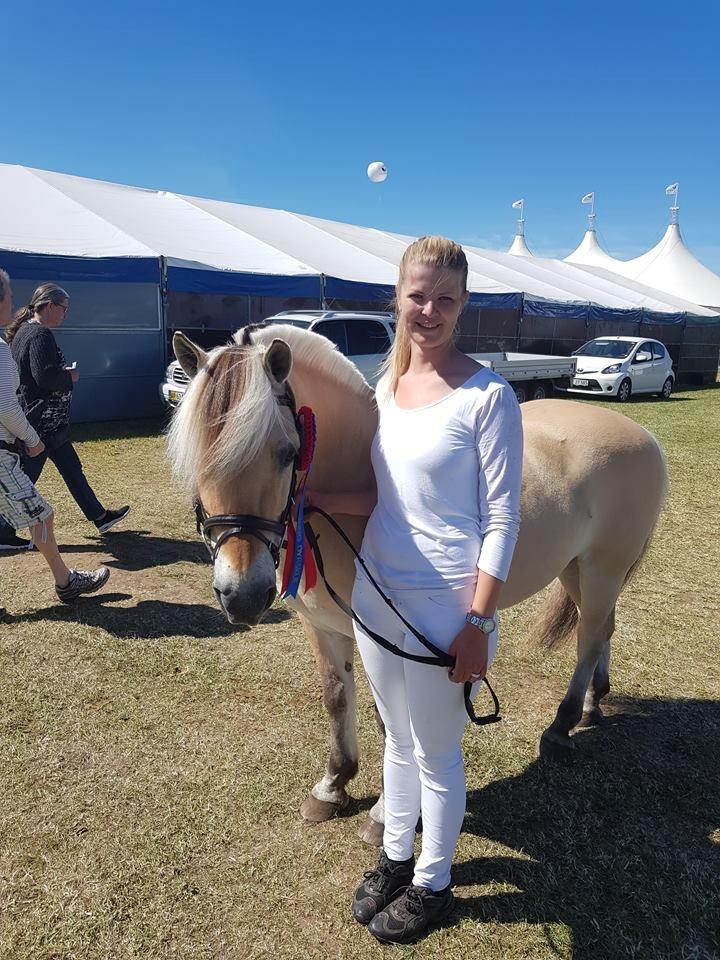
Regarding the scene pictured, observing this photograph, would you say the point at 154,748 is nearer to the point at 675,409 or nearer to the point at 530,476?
the point at 530,476

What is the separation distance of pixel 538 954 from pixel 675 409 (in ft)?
53.2

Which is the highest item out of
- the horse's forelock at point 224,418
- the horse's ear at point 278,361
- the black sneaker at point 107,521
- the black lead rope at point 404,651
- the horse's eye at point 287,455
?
the horse's ear at point 278,361

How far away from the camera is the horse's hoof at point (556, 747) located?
296cm

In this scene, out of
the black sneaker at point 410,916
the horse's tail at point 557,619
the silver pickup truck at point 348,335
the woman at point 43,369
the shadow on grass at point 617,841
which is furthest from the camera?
the silver pickup truck at point 348,335

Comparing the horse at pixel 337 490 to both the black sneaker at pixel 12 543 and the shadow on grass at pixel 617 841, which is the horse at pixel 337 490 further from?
the black sneaker at pixel 12 543

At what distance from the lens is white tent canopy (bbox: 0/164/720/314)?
11336 millimetres

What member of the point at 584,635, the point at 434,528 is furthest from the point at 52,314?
the point at 584,635

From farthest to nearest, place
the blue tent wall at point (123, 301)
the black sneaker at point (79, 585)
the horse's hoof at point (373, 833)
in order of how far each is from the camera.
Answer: the blue tent wall at point (123, 301)
the black sneaker at point (79, 585)
the horse's hoof at point (373, 833)

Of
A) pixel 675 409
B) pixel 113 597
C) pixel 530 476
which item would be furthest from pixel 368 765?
pixel 675 409

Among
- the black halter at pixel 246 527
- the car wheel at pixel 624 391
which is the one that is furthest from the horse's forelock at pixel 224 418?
the car wheel at pixel 624 391

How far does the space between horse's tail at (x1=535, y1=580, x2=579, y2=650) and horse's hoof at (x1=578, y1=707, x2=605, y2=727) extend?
1.33 ft

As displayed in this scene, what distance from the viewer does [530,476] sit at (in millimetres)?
2564

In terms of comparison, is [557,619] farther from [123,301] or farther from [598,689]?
[123,301]

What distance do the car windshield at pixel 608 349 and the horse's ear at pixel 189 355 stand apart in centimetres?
1745
